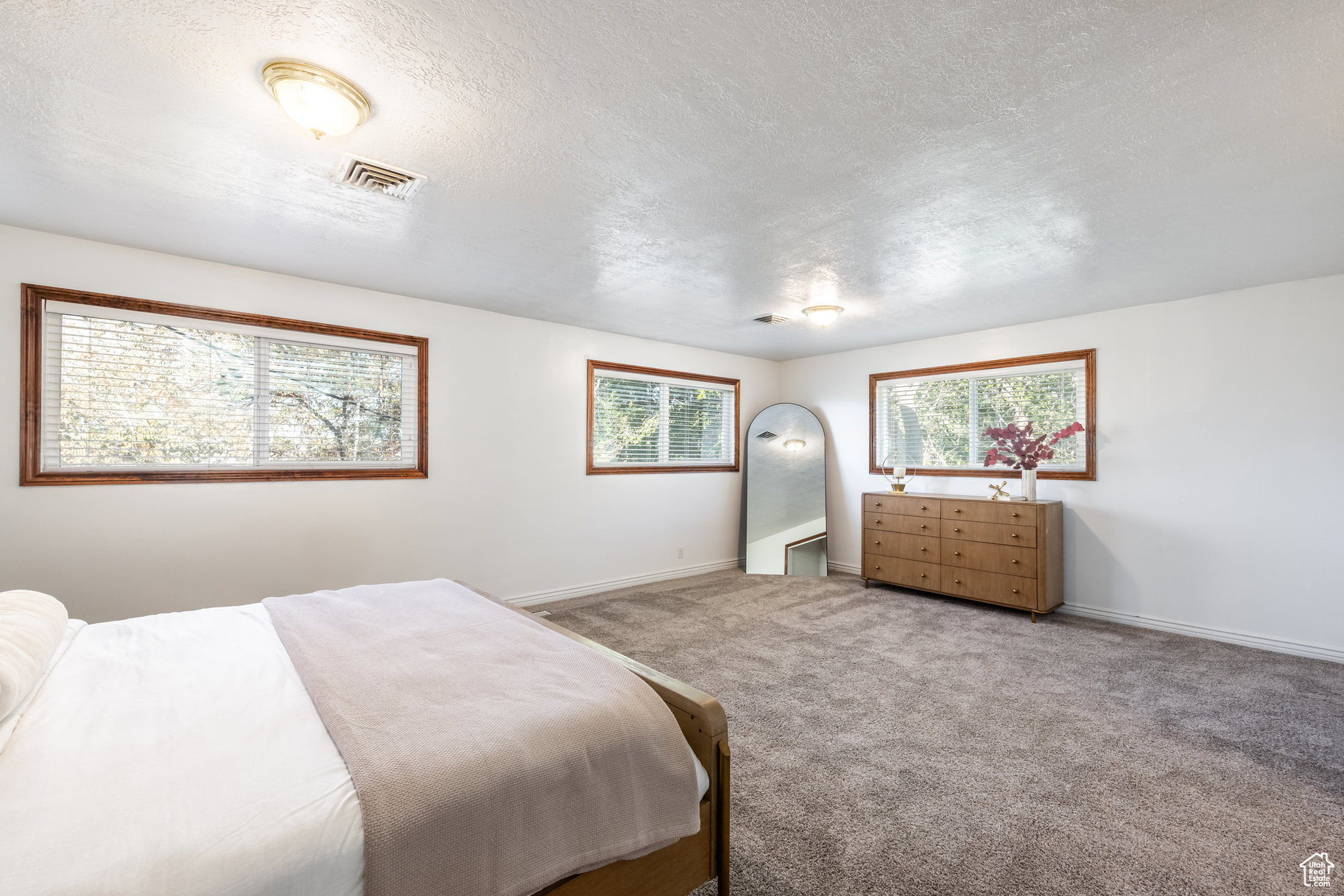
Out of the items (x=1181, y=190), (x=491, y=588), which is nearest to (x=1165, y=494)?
(x=1181, y=190)

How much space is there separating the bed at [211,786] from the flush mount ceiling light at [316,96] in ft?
5.42

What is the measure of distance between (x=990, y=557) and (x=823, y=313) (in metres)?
2.33

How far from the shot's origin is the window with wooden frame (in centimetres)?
307

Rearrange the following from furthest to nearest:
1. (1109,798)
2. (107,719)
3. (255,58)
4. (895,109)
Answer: (1109,798) < (895,109) < (255,58) < (107,719)

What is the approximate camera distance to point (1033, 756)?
7.95ft

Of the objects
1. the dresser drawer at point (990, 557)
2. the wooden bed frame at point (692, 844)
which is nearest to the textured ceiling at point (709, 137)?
the wooden bed frame at point (692, 844)

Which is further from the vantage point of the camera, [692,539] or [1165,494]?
[692,539]

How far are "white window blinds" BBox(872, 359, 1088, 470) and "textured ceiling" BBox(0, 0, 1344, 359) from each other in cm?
137

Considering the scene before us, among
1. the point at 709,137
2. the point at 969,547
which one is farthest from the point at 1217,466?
the point at 709,137

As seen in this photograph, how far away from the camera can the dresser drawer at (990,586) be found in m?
4.45

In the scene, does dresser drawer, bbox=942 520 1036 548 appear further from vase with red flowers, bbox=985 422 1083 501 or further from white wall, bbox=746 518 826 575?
white wall, bbox=746 518 826 575

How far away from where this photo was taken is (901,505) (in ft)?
17.2

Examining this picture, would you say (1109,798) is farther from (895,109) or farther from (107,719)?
(107,719)

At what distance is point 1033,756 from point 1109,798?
0.30 m
